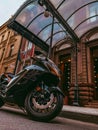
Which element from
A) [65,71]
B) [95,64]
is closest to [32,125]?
[95,64]

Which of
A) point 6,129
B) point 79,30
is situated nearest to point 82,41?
point 79,30

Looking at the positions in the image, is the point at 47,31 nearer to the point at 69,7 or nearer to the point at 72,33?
the point at 72,33

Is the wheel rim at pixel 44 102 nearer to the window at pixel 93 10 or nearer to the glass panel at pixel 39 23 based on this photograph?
the glass panel at pixel 39 23

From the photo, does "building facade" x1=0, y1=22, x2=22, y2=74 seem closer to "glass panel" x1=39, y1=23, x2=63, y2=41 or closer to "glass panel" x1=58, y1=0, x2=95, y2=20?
"glass panel" x1=39, y1=23, x2=63, y2=41

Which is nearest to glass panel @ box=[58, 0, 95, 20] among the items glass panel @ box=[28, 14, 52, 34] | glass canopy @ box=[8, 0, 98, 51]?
glass canopy @ box=[8, 0, 98, 51]

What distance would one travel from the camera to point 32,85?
2.72m

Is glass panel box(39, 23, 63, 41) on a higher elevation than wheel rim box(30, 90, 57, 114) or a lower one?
higher

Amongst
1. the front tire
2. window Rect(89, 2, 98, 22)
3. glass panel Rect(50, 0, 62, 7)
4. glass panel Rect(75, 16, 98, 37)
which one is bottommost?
the front tire

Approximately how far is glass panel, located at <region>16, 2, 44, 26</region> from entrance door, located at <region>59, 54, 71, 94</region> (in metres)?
4.35

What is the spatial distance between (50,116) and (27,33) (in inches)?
269

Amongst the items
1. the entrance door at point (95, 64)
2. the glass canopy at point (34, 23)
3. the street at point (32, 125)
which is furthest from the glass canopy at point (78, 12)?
the street at point (32, 125)

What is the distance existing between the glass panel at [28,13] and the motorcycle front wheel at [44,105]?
19.0 ft

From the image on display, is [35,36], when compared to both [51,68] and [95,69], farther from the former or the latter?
[51,68]

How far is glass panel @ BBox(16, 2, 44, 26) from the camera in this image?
7.34 meters
